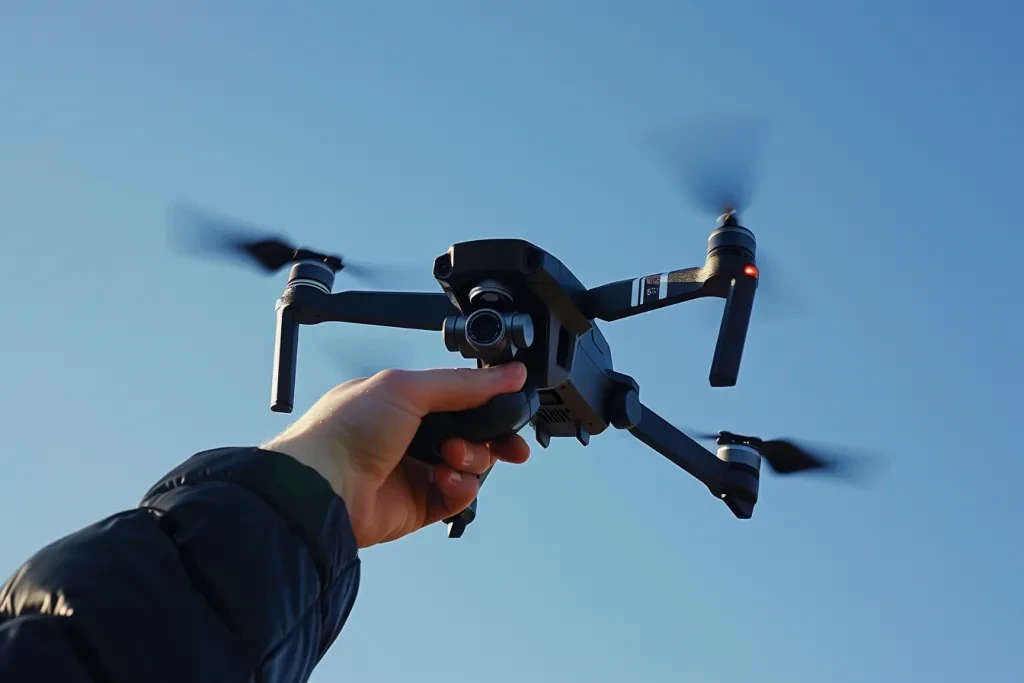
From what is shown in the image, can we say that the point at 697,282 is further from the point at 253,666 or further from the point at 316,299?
the point at 253,666

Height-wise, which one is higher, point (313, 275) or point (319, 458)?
point (313, 275)

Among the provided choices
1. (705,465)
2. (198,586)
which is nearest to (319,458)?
(198,586)

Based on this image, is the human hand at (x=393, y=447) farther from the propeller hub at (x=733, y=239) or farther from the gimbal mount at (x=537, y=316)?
the propeller hub at (x=733, y=239)

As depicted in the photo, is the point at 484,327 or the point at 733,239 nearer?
the point at 484,327

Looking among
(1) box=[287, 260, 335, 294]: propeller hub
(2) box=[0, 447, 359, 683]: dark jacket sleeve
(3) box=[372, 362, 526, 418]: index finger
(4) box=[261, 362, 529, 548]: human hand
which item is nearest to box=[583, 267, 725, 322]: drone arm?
(4) box=[261, 362, 529, 548]: human hand

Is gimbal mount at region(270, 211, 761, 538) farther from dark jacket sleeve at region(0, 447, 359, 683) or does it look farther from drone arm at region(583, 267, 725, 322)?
dark jacket sleeve at region(0, 447, 359, 683)

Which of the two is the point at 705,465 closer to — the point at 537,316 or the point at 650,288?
the point at 650,288

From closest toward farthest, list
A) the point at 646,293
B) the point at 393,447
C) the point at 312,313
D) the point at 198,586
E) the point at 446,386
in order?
the point at 198,586 → the point at 393,447 → the point at 446,386 → the point at 646,293 → the point at 312,313
